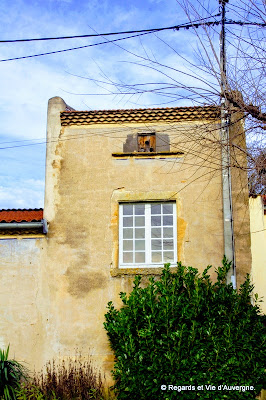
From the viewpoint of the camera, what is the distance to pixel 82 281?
9.59 meters

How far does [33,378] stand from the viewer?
924 cm

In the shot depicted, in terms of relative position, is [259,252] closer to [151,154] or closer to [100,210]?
[151,154]

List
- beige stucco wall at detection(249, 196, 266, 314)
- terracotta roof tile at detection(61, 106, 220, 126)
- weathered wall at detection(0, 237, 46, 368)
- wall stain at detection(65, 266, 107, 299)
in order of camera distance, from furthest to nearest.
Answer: beige stucco wall at detection(249, 196, 266, 314), terracotta roof tile at detection(61, 106, 220, 126), wall stain at detection(65, 266, 107, 299), weathered wall at detection(0, 237, 46, 368)

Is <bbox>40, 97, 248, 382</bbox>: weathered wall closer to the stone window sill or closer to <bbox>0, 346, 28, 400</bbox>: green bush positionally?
the stone window sill

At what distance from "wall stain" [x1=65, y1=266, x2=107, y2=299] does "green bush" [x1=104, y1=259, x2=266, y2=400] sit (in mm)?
780

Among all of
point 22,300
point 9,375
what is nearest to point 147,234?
point 22,300

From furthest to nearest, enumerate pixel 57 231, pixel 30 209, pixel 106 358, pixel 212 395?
pixel 30 209, pixel 57 231, pixel 106 358, pixel 212 395

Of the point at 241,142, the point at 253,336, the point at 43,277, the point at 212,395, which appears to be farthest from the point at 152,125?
the point at 212,395

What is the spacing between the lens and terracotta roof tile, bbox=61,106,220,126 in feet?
33.3

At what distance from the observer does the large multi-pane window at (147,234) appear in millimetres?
9719

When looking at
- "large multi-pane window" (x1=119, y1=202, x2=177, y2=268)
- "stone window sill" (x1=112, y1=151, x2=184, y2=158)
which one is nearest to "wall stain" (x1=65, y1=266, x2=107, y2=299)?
"large multi-pane window" (x1=119, y1=202, x2=177, y2=268)

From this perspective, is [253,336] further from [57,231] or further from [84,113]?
[84,113]

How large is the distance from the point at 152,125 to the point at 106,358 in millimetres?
5365

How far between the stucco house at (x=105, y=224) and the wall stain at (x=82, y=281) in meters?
0.02
